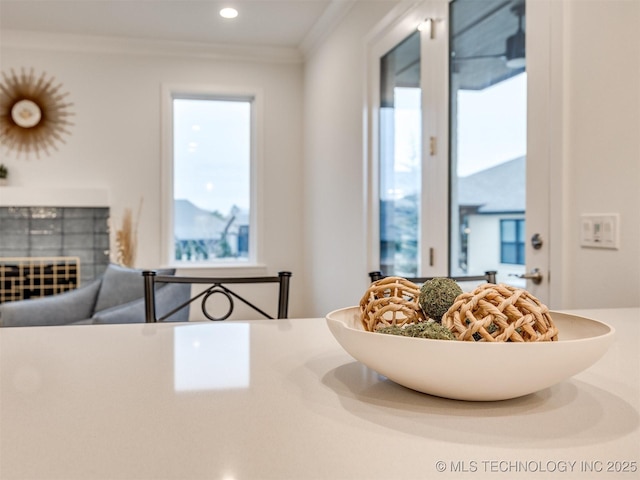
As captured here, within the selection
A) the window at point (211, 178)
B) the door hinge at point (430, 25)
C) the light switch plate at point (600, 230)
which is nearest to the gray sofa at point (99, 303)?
the window at point (211, 178)

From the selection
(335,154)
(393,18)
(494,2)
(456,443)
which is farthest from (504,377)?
(335,154)

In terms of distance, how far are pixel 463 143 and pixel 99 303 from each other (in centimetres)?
236

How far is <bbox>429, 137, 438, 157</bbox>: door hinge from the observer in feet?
8.94

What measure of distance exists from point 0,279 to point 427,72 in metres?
3.87

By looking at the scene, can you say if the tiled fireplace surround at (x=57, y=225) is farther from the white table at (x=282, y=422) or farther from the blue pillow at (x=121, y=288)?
the white table at (x=282, y=422)

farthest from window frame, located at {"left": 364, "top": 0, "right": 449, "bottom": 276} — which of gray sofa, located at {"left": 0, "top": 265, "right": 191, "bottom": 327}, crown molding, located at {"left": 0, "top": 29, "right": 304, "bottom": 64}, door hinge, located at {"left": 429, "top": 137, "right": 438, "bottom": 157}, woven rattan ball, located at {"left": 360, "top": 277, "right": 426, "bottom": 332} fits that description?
crown molding, located at {"left": 0, "top": 29, "right": 304, "bottom": 64}

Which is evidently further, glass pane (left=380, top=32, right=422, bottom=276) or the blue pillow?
the blue pillow

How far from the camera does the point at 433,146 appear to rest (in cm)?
275

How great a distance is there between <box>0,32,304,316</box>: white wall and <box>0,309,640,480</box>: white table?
4.25 meters

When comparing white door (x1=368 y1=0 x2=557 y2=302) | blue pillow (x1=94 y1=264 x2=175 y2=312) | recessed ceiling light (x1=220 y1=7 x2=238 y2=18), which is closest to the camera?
white door (x1=368 y1=0 x2=557 y2=302)

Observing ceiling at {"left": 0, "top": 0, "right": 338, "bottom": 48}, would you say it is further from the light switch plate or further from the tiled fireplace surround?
the light switch plate

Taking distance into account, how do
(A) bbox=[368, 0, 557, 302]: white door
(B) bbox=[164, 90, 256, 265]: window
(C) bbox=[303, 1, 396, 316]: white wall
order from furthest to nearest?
(B) bbox=[164, 90, 256, 265]: window, (C) bbox=[303, 1, 396, 316]: white wall, (A) bbox=[368, 0, 557, 302]: white door

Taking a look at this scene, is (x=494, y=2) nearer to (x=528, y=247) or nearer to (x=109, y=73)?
(x=528, y=247)

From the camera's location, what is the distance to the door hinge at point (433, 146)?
8.94 ft
